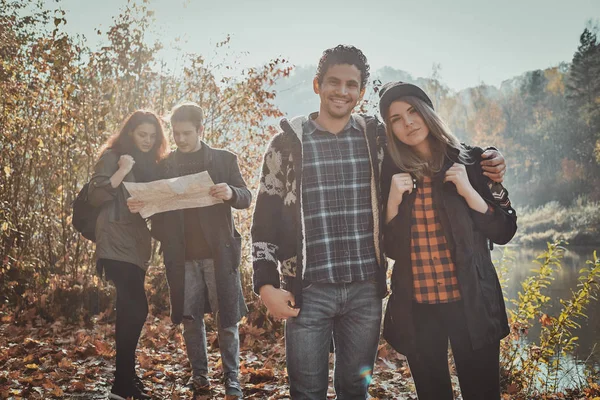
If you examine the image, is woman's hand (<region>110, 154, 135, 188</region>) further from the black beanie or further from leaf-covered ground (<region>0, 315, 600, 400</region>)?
the black beanie

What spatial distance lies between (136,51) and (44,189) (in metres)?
2.71

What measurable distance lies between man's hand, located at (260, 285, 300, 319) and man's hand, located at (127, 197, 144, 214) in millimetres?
1743

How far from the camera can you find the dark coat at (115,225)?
12.6ft

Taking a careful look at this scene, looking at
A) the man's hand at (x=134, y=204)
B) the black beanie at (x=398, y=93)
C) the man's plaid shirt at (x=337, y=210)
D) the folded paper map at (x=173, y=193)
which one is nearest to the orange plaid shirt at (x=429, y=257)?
the man's plaid shirt at (x=337, y=210)

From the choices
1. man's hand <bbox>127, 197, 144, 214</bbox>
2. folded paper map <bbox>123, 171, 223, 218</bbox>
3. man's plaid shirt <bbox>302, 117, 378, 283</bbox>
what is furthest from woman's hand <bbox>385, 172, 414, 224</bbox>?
man's hand <bbox>127, 197, 144, 214</bbox>

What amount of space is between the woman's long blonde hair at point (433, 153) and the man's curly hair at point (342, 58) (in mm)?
274

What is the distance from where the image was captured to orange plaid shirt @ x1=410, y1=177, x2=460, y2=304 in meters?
2.49

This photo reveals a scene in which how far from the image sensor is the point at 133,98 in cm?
867

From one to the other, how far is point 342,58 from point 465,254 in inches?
45.2

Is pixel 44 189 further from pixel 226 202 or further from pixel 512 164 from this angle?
pixel 512 164

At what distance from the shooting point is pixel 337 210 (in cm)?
259

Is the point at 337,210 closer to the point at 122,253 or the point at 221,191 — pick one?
the point at 221,191

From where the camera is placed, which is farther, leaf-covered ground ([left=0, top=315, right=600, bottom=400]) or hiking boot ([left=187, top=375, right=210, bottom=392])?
leaf-covered ground ([left=0, top=315, right=600, bottom=400])

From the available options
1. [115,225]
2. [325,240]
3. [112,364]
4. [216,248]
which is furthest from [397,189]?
[112,364]
